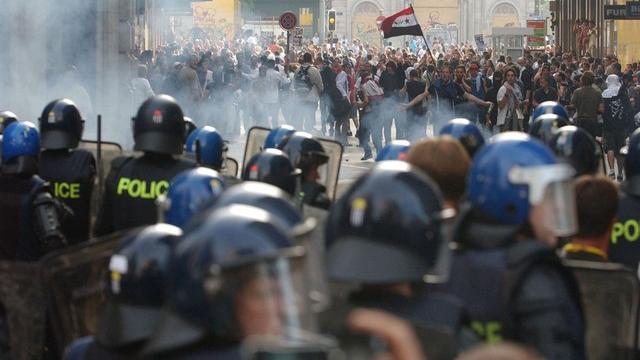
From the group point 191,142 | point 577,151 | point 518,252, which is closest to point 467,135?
point 577,151

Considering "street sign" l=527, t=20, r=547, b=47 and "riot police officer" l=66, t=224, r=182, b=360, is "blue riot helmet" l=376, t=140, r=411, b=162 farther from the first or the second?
"street sign" l=527, t=20, r=547, b=47

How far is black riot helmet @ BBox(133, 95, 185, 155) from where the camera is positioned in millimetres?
6949

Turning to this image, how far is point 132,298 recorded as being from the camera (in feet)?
12.1

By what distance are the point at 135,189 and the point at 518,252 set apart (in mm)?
3228

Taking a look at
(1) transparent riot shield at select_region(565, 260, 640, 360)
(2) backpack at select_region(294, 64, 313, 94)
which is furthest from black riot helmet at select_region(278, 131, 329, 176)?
(2) backpack at select_region(294, 64, 313, 94)

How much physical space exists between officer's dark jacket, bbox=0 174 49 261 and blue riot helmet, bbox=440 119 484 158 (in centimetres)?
184

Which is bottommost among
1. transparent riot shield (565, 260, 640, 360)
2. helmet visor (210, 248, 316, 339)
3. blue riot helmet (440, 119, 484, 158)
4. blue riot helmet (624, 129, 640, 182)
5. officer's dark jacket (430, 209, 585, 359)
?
transparent riot shield (565, 260, 640, 360)

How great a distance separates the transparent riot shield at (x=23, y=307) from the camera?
22.1 feet

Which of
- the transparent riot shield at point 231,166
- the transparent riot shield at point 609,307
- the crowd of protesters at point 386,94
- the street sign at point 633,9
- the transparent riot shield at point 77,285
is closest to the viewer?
the transparent riot shield at point 609,307

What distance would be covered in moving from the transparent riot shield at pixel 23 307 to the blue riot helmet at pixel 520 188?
3109mm

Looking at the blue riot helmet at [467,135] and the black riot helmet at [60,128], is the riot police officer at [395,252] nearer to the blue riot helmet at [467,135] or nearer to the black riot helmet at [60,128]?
the blue riot helmet at [467,135]

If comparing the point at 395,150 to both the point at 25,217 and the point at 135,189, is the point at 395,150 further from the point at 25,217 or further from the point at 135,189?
the point at 25,217

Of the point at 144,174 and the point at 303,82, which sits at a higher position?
the point at 303,82

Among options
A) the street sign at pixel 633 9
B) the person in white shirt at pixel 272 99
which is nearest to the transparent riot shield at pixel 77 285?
the person in white shirt at pixel 272 99
